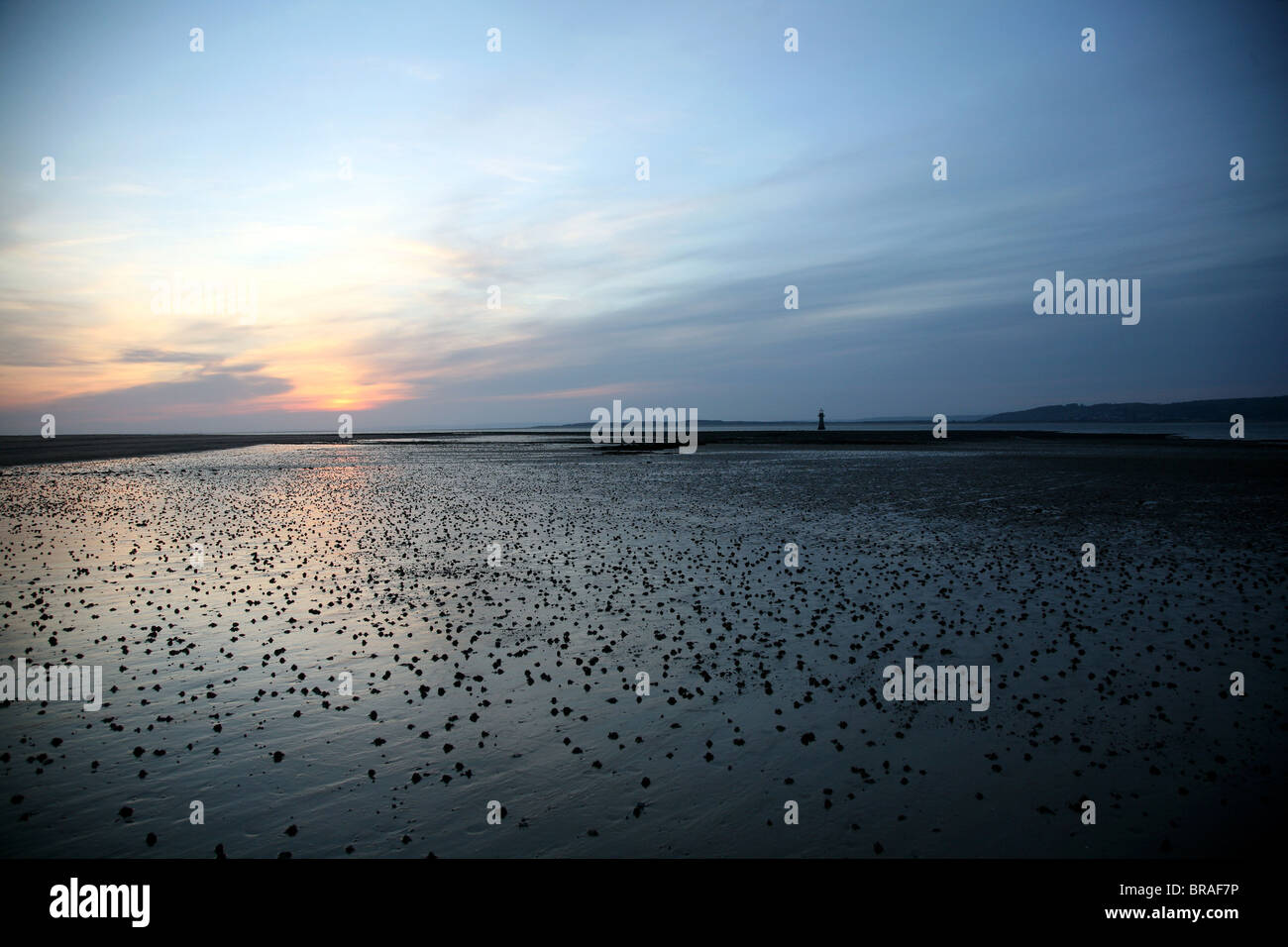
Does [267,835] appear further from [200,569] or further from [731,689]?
[200,569]

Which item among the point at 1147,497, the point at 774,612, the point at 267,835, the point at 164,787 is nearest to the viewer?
the point at 267,835

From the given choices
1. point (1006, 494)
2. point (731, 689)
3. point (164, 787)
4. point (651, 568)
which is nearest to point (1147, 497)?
point (1006, 494)

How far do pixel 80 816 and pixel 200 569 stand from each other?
16.0m

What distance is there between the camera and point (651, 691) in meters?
11.8

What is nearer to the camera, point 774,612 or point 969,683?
point 969,683

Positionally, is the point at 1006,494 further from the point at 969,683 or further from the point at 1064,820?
the point at 1064,820

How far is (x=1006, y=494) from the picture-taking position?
39.0 m

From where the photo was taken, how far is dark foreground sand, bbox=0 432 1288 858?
777 centimetres

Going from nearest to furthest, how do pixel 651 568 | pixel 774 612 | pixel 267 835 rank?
pixel 267 835, pixel 774 612, pixel 651 568

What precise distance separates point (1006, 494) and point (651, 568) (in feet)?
93.2

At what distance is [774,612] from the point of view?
1630 cm

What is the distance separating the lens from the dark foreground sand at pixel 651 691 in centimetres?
777
